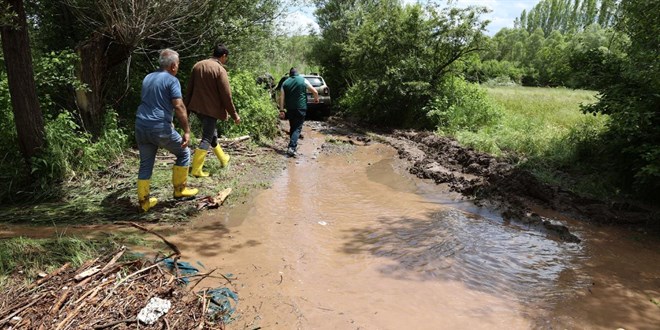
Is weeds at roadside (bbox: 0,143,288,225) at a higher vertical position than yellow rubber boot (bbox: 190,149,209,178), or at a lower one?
lower

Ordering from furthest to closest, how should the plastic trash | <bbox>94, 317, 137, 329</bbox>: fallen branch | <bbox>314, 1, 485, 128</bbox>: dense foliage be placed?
<bbox>314, 1, 485, 128</bbox>: dense foliage → the plastic trash → <bbox>94, 317, 137, 329</bbox>: fallen branch

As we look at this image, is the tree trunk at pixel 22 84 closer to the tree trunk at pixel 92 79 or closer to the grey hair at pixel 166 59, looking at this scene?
the tree trunk at pixel 92 79

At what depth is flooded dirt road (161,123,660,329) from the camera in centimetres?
325

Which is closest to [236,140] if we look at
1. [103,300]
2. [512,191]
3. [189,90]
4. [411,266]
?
[189,90]

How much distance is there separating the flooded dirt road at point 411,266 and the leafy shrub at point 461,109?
18.5ft

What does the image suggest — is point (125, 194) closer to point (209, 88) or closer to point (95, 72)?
point (209, 88)

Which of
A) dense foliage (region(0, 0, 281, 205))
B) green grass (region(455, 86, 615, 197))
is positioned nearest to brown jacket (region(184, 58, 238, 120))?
dense foliage (region(0, 0, 281, 205))

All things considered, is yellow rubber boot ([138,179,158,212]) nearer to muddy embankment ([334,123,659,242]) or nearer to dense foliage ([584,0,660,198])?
muddy embankment ([334,123,659,242])

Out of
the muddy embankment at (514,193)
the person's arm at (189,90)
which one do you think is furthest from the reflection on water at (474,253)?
the person's arm at (189,90)

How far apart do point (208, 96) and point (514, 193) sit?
495 centimetres

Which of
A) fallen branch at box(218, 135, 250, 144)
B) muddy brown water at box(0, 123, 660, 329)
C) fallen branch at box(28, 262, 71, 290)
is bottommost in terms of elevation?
muddy brown water at box(0, 123, 660, 329)

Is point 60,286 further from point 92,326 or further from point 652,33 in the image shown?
point 652,33

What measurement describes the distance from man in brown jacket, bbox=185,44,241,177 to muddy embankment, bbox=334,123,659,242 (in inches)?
148

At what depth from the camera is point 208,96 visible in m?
6.41
